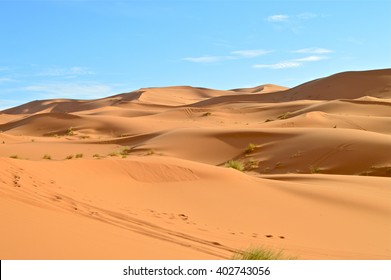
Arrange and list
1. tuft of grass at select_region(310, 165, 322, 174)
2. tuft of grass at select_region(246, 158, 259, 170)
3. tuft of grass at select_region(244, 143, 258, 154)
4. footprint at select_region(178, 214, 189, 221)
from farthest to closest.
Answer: tuft of grass at select_region(244, 143, 258, 154) < tuft of grass at select_region(246, 158, 259, 170) < tuft of grass at select_region(310, 165, 322, 174) < footprint at select_region(178, 214, 189, 221)

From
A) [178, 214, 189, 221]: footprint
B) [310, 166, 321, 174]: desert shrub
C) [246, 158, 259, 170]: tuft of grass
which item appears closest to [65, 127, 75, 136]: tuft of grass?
[246, 158, 259, 170]: tuft of grass

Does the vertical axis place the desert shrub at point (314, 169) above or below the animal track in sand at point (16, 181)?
below

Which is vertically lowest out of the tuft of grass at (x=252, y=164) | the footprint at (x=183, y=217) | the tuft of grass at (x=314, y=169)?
the footprint at (x=183, y=217)

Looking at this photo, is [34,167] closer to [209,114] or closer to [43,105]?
[209,114]

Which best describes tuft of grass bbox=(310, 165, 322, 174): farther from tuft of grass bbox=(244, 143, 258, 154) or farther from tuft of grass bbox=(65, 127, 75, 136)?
tuft of grass bbox=(65, 127, 75, 136)

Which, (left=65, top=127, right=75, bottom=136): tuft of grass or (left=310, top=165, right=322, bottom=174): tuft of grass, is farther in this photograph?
(left=65, top=127, right=75, bottom=136): tuft of grass

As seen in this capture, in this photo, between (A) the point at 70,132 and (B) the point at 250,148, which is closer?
(B) the point at 250,148

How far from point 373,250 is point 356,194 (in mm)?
4093

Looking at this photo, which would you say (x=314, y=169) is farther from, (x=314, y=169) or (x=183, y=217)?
(x=183, y=217)

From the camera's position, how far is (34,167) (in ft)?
34.8

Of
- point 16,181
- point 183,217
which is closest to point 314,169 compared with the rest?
point 183,217

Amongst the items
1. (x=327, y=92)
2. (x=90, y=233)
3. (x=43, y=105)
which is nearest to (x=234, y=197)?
(x=90, y=233)

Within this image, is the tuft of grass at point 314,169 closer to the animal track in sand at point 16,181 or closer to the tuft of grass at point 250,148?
the tuft of grass at point 250,148

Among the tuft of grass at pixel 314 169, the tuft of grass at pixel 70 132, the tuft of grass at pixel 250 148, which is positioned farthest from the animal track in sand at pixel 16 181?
the tuft of grass at pixel 70 132
